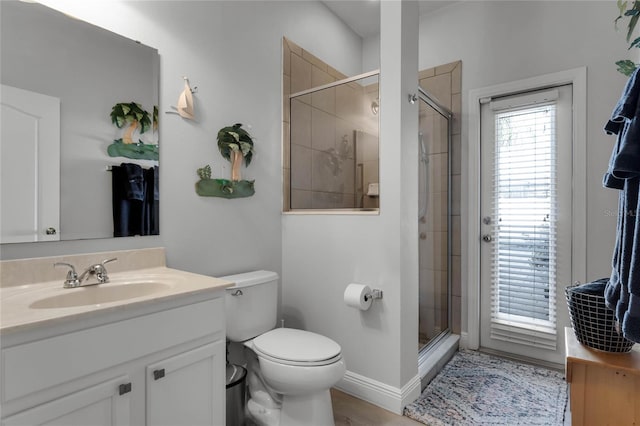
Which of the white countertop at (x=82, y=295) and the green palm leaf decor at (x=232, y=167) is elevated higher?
the green palm leaf decor at (x=232, y=167)

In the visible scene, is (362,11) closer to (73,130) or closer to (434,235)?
(434,235)

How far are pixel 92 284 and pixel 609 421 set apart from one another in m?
Answer: 1.99

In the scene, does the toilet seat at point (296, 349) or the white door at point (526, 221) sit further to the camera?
the white door at point (526, 221)

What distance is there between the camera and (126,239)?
1.55 m

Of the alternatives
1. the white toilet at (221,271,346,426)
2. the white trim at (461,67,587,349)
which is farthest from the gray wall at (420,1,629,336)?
the white toilet at (221,271,346,426)

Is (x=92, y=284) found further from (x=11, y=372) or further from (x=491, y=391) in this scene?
(x=491, y=391)

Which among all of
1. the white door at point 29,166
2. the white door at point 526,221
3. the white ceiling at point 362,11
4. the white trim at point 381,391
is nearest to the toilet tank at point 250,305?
the white trim at point 381,391

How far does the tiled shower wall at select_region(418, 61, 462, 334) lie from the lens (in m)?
2.43

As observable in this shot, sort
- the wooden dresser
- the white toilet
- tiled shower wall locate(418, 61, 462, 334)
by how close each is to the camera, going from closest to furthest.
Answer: the wooden dresser, the white toilet, tiled shower wall locate(418, 61, 462, 334)

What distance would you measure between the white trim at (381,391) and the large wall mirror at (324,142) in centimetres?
107

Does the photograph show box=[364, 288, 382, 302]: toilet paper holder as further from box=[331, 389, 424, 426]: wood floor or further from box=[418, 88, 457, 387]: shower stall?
box=[331, 389, 424, 426]: wood floor

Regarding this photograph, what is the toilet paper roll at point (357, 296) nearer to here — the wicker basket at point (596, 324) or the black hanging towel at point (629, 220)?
the wicker basket at point (596, 324)

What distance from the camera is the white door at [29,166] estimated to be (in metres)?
1.21

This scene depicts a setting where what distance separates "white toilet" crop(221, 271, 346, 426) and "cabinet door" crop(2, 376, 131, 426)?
0.65m
